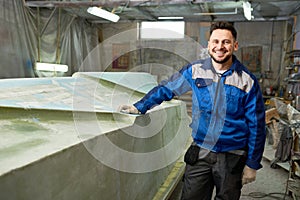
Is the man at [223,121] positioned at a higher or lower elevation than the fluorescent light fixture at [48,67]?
lower

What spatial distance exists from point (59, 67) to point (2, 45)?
1.32m

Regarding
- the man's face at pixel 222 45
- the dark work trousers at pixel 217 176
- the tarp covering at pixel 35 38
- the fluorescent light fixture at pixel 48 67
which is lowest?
the dark work trousers at pixel 217 176

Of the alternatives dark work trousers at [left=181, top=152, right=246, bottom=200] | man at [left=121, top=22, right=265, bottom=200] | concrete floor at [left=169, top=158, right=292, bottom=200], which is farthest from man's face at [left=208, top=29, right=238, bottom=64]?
concrete floor at [left=169, top=158, right=292, bottom=200]

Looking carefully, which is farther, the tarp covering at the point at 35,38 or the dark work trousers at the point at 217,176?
the tarp covering at the point at 35,38

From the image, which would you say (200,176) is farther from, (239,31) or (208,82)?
(239,31)

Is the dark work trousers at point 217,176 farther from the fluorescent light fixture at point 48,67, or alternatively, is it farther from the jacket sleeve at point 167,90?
the fluorescent light fixture at point 48,67

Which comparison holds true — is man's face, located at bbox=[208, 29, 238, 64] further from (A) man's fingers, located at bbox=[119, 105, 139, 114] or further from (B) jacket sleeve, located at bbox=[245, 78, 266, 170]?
(A) man's fingers, located at bbox=[119, 105, 139, 114]

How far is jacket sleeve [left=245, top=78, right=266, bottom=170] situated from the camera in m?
1.65

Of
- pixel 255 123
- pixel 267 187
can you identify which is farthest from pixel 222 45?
pixel 267 187

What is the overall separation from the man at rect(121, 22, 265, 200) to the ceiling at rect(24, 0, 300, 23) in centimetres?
385

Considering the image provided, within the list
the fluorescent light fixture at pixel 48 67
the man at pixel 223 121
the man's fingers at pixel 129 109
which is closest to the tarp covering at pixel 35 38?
the fluorescent light fixture at pixel 48 67

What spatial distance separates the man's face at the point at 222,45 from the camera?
166 centimetres

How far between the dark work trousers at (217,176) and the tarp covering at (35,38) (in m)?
4.84

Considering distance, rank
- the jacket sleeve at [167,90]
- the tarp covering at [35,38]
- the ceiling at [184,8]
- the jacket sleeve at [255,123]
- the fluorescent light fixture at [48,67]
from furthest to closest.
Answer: the fluorescent light fixture at [48,67] → the ceiling at [184,8] → the tarp covering at [35,38] → the jacket sleeve at [167,90] → the jacket sleeve at [255,123]
